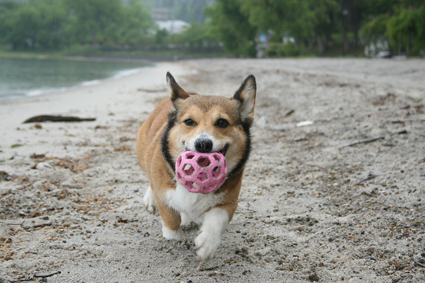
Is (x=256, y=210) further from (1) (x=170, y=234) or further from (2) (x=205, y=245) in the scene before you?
(2) (x=205, y=245)

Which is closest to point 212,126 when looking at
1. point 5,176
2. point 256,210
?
point 256,210

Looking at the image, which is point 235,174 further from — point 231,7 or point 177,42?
point 177,42

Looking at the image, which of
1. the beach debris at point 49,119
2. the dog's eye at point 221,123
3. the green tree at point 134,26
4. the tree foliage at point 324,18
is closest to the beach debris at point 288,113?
the beach debris at point 49,119

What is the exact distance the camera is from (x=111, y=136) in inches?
281

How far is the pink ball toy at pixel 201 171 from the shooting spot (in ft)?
9.29

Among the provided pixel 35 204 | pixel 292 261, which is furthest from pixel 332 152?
pixel 35 204

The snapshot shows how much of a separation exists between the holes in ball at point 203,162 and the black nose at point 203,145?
82 millimetres

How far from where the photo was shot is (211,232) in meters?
2.79

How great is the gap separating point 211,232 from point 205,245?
13cm

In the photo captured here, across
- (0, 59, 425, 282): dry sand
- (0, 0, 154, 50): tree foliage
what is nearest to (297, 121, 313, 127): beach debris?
(0, 59, 425, 282): dry sand

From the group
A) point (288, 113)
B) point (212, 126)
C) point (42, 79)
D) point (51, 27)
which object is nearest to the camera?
point (212, 126)

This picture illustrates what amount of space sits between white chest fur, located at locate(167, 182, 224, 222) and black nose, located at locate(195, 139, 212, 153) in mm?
411

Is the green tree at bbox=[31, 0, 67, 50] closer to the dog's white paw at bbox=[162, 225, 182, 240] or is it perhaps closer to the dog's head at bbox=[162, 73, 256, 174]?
the dog's head at bbox=[162, 73, 256, 174]

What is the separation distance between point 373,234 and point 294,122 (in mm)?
5311
